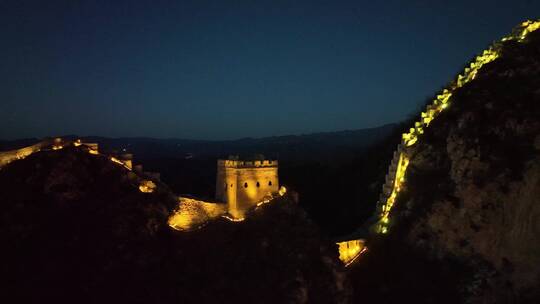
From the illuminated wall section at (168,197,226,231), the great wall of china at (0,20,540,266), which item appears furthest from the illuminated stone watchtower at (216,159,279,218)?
the illuminated wall section at (168,197,226,231)

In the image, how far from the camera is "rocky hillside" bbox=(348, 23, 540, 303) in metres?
37.2

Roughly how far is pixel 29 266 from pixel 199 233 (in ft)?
40.5

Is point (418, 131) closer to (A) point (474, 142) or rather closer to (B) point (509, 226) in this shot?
(A) point (474, 142)

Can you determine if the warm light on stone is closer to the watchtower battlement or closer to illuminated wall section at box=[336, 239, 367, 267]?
the watchtower battlement

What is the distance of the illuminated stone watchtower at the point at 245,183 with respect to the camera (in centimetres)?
4297

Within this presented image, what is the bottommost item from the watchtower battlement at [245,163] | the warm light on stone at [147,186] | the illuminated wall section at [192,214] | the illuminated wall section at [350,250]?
the illuminated wall section at [350,250]

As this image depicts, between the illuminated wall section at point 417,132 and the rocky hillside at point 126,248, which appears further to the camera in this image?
the illuminated wall section at point 417,132

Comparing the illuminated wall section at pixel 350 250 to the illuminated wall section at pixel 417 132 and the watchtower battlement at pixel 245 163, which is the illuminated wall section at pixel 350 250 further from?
the watchtower battlement at pixel 245 163

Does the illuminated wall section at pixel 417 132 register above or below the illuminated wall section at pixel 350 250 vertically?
above

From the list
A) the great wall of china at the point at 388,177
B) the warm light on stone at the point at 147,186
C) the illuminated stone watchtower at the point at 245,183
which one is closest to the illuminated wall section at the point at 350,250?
the great wall of china at the point at 388,177

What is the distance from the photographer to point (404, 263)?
1641 inches

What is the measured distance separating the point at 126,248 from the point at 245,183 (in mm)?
11759

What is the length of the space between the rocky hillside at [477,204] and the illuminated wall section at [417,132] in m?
1.67

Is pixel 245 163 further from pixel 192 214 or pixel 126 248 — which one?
pixel 126 248
